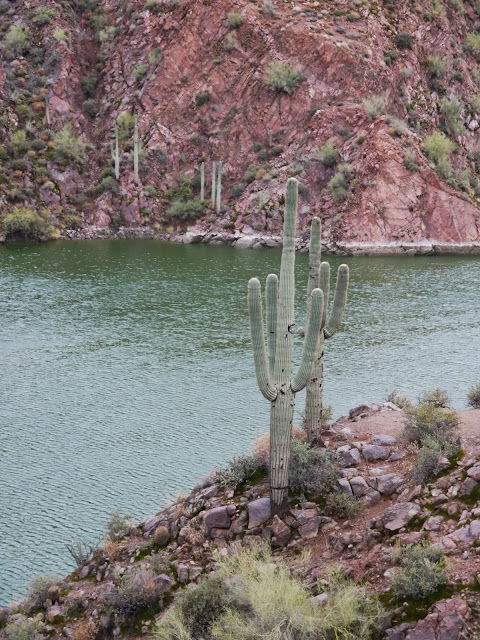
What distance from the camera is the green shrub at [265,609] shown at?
868 cm

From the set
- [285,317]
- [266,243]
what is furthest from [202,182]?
[285,317]

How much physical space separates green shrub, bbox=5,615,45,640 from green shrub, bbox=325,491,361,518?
4.94 m

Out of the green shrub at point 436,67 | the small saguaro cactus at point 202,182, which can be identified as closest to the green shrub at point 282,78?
the small saguaro cactus at point 202,182

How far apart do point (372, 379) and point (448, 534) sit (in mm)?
14919

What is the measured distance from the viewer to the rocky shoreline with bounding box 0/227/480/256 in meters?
57.5

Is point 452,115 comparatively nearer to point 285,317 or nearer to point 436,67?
point 436,67

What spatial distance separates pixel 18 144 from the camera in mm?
67000

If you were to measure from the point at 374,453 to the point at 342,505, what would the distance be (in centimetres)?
193

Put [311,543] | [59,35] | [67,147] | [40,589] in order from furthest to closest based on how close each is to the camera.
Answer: [59,35] → [67,147] → [40,589] → [311,543]

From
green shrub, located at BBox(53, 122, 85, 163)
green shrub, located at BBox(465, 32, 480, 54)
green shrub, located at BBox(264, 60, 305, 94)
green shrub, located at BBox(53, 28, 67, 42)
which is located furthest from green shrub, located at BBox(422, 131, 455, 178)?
green shrub, located at BBox(53, 28, 67, 42)

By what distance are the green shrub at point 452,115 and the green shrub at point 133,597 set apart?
70004mm

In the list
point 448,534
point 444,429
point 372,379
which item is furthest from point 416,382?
point 448,534

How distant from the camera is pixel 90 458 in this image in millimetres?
18328

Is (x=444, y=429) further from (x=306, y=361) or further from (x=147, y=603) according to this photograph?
(x=147, y=603)
